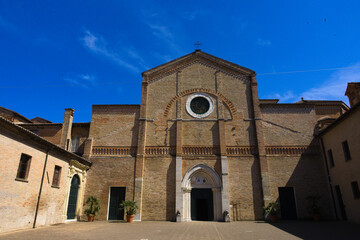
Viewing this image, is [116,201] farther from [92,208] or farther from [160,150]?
[160,150]

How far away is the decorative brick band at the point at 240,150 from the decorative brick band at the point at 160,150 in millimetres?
4158

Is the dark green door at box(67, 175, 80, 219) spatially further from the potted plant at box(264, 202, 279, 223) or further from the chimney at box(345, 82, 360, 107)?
the chimney at box(345, 82, 360, 107)

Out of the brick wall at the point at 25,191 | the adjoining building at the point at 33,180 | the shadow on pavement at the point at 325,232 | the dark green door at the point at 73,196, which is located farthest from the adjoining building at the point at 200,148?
the shadow on pavement at the point at 325,232

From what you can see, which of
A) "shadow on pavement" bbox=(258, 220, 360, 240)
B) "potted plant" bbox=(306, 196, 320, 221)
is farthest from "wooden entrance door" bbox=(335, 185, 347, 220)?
"shadow on pavement" bbox=(258, 220, 360, 240)

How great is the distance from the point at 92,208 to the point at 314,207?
49.7 feet

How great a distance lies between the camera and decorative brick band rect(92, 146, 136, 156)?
18547 millimetres

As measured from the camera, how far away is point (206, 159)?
18.1 metres

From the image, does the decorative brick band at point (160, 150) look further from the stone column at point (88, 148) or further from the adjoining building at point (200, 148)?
the stone column at point (88, 148)

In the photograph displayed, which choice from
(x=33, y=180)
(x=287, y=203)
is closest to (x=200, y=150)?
(x=287, y=203)

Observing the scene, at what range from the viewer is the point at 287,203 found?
17.1m

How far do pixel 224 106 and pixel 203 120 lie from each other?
7.04 ft

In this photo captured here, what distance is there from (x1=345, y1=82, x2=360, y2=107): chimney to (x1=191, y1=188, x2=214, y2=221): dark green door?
14.7 m

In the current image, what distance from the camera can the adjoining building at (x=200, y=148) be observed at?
1712 centimetres

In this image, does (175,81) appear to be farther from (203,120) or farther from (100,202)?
(100,202)
